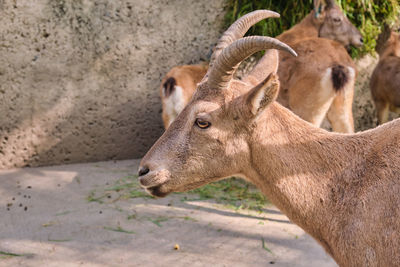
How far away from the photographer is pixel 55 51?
262 inches

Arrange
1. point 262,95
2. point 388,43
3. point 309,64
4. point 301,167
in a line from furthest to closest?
1. point 388,43
2. point 309,64
3. point 301,167
4. point 262,95

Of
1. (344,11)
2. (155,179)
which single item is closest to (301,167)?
(155,179)

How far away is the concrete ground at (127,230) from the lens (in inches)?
171

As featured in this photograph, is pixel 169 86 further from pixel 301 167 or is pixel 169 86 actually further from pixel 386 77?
pixel 386 77

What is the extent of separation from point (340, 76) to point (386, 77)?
2.39 meters

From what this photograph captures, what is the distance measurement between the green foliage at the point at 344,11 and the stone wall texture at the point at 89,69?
1.15ft

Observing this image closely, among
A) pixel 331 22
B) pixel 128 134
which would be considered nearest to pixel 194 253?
pixel 128 134

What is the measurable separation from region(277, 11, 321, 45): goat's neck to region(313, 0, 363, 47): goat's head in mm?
103

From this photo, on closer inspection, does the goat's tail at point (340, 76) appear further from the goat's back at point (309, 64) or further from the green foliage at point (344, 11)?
the green foliage at point (344, 11)

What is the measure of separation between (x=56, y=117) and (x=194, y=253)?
10.9 feet

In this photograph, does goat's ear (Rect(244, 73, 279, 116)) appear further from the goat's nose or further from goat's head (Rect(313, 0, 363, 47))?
goat's head (Rect(313, 0, 363, 47))

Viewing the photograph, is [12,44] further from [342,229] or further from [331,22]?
[342,229]

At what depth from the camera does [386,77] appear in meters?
7.68

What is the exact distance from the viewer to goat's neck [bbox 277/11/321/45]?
262 inches
